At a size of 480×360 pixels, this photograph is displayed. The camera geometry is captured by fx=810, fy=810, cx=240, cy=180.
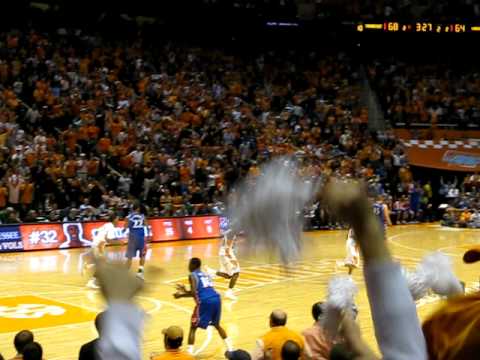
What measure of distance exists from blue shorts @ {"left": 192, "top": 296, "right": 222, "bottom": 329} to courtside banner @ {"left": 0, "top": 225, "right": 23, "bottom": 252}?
1243 centimetres

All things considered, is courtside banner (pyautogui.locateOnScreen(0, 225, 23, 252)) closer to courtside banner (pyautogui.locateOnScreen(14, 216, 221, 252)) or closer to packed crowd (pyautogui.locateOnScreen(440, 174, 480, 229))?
courtside banner (pyautogui.locateOnScreen(14, 216, 221, 252))

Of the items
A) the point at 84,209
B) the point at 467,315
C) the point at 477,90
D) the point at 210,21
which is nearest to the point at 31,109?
the point at 84,209

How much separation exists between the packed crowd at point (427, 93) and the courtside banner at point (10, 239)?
66.9 ft

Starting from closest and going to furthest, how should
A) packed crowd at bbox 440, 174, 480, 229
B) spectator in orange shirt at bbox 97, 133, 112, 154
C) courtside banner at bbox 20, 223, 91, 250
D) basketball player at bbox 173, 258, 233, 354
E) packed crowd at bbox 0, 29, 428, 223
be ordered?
basketball player at bbox 173, 258, 233, 354, courtside banner at bbox 20, 223, 91, 250, packed crowd at bbox 0, 29, 428, 223, spectator in orange shirt at bbox 97, 133, 112, 154, packed crowd at bbox 440, 174, 480, 229

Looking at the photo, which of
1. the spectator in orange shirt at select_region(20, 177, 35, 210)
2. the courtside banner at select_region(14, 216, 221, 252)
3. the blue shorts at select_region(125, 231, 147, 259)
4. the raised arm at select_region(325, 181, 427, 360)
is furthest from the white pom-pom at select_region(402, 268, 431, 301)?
the spectator in orange shirt at select_region(20, 177, 35, 210)

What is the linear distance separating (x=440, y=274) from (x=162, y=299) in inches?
525

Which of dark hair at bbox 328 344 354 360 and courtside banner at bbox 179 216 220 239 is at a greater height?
dark hair at bbox 328 344 354 360

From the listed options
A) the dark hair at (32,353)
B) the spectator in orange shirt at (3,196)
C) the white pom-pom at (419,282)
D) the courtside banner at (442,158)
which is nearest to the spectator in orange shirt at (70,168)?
the spectator in orange shirt at (3,196)

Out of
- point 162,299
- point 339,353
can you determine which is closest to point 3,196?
point 162,299

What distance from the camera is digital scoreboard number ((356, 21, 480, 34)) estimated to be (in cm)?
3931

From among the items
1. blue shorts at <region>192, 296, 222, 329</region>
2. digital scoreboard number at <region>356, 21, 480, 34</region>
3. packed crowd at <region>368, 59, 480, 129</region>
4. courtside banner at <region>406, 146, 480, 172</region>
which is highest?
digital scoreboard number at <region>356, 21, 480, 34</region>

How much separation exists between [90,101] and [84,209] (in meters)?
5.83

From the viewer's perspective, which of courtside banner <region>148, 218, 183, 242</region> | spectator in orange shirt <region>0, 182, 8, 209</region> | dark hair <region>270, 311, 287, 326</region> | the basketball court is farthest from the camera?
courtside banner <region>148, 218, 183, 242</region>

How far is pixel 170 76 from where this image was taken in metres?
34.4
